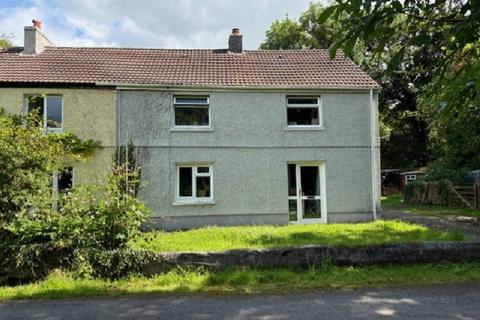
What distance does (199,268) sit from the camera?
8203 millimetres

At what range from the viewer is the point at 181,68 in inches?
658

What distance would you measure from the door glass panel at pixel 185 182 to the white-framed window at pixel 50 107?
4.74m

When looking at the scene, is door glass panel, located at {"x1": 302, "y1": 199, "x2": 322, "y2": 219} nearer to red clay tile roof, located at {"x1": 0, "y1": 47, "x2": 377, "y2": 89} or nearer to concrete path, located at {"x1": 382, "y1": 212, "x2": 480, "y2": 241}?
concrete path, located at {"x1": 382, "y1": 212, "x2": 480, "y2": 241}

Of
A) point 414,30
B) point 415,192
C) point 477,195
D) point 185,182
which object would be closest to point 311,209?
point 185,182

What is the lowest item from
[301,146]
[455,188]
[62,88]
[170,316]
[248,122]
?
[170,316]

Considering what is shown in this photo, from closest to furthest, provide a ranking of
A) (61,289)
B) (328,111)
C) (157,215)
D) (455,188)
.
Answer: (61,289)
(157,215)
(328,111)
(455,188)

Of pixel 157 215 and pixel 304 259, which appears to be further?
pixel 157 215

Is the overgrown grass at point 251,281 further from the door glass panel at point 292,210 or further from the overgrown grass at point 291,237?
the door glass panel at point 292,210

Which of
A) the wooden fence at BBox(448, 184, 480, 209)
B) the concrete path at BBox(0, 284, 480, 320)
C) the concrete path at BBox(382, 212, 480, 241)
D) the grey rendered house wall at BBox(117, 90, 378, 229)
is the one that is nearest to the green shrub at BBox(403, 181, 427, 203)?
the wooden fence at BBox(448, 184, 480, 209)

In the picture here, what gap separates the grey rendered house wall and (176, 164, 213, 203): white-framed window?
24cm

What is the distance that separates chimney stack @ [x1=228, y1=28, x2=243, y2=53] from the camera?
18797 millimetres

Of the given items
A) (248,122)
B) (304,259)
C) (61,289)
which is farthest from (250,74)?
(61,289)

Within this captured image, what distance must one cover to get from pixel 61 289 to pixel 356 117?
1215 cm

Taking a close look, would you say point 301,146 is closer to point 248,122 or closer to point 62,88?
point 248,122
